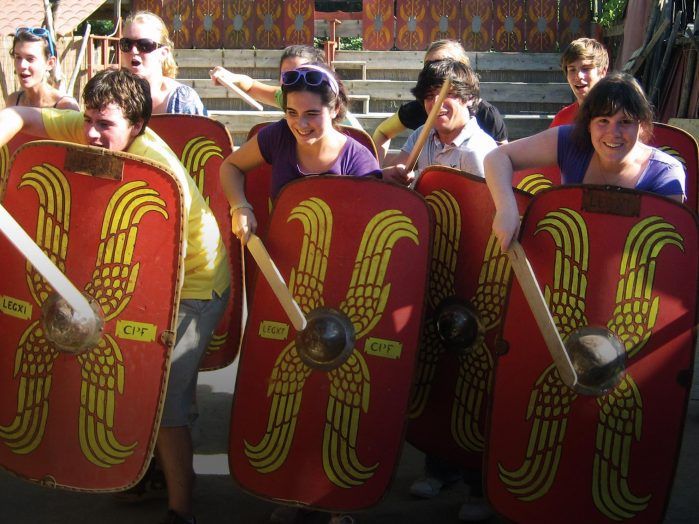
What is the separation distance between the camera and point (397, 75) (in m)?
12.9

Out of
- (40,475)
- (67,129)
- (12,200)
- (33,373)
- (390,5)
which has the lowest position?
(40,475)

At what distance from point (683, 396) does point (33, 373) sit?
5.89ft

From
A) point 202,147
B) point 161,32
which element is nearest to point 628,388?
point 202,147

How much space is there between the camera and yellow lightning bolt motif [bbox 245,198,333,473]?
2918 mm

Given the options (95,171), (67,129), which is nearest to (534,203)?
(95,171)

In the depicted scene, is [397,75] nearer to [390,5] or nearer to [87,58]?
[390,5]

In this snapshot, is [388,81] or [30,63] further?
[388,81]

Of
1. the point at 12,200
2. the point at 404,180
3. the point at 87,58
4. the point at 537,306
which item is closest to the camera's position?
the point at 537,306

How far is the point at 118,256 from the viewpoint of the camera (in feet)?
9.09

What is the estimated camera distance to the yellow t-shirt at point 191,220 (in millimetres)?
2885

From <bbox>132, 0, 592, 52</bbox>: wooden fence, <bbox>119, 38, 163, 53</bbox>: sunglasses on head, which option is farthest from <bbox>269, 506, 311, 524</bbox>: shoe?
<bbox>132, 0, 592, 52</bbox>: wooden fence

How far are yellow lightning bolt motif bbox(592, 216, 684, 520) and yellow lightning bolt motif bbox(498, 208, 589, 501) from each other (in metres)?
0.10

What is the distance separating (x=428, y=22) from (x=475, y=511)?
11.1 meters

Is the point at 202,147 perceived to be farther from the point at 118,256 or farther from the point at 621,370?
the point at 621,370
